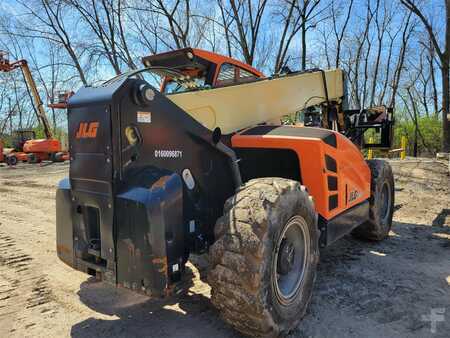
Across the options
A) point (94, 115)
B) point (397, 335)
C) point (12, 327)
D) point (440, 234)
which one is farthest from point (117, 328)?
point (440, 234)

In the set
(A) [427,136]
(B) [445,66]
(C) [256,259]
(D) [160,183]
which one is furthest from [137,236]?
(A) [427,136]

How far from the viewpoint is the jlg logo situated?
9.71 ft

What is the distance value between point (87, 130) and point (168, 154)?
0.63 meters

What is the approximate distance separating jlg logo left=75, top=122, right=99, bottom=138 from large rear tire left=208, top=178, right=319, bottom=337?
113 cm

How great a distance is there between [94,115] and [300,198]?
1724mm

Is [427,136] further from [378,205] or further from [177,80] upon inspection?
[177,80]

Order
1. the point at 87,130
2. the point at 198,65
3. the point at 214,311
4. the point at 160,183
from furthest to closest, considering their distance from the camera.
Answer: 1. the point at 198,65
2. the point at 214,311
3. the point at 87,130
4. the point at 160,183

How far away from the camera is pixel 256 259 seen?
274 centimetres

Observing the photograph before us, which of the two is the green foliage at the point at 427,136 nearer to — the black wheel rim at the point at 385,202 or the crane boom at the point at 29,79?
the crane boom at the point at 29,79

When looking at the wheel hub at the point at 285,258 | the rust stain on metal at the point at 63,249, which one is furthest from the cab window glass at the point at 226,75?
the rust stain on metal at the point at 63,249

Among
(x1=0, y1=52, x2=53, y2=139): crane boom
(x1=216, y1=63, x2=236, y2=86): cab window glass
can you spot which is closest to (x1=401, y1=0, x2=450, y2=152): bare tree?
(x1=216, y1=63, x2=236, y2=86): cab window glass

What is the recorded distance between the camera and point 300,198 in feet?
10.6

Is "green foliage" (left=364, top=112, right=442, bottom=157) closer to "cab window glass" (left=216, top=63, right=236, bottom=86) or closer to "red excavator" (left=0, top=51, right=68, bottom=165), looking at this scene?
"red excavator" (left=0, top=51, right=68, bottom=165)

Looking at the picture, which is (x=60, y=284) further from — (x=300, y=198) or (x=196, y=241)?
(x=300, y=198)
